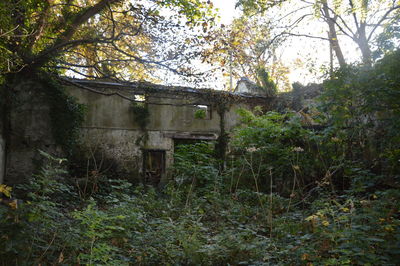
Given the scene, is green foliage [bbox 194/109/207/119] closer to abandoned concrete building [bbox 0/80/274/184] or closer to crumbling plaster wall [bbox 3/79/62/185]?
abandoned concrete building [bbox 0/80/274/184]

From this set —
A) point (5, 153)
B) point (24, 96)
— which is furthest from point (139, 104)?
point (5, 153)

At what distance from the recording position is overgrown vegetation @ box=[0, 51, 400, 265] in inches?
138

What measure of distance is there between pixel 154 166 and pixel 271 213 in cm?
911

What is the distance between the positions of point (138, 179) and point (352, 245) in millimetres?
10951

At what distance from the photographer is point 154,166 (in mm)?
14289

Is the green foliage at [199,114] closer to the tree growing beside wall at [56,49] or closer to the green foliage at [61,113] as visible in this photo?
the tree growing beside wall at [56,49]

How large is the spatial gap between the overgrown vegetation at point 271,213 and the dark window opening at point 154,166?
3.55 m

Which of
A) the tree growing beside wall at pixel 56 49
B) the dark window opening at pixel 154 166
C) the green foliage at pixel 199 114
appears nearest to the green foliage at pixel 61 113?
the tree growing beside wall at pixel 56 49

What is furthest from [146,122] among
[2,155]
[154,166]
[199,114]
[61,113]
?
[2,155]

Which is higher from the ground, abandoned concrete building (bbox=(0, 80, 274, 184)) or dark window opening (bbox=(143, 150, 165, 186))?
abandoned concrete building (bbox=(0, 80, 274, 184))

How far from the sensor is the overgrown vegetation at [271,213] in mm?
3502

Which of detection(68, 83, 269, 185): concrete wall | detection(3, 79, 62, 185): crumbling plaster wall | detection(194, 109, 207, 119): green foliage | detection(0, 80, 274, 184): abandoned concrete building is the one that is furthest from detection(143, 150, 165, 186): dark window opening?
detection(3, 79, 62, 185): crumbling plaster wall

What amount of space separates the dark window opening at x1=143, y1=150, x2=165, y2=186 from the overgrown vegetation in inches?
140

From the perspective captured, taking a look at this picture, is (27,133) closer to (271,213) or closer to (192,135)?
(192,135)
